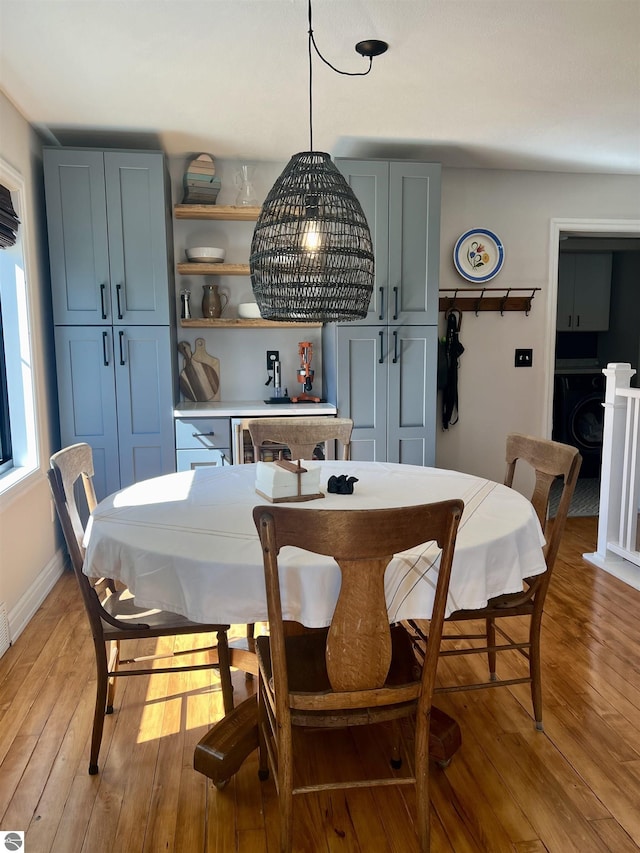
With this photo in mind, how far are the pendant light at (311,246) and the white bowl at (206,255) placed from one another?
186 centimetres

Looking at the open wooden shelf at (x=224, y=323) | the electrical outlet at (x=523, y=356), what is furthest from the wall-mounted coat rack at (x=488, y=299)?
the open wooden shelf at (x=224, y=323)

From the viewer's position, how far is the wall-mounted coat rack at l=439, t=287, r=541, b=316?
4.10 metres

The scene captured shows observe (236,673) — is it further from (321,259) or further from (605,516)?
(605,516)

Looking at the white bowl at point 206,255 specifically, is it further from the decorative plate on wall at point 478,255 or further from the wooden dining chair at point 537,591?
the wooden dining chair at point 537,591

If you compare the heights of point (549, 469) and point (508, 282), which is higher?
point (508, 282)

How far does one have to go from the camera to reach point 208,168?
3.60 meters

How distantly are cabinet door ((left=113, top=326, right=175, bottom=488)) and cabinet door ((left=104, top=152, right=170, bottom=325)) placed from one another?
0.11 m

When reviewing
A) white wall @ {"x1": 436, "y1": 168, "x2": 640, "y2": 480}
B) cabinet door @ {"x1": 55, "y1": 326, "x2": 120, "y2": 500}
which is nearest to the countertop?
cabinet door @ {"x1": 55, "y1": 326, "x2": 120, "y2": 500}

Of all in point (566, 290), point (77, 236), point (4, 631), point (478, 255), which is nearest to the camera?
point (4, 631)

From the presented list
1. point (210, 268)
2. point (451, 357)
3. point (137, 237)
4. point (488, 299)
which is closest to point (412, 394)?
point (451, 357)

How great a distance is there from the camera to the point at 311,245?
1.78 meters

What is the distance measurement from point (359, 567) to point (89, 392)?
2544 millimetres

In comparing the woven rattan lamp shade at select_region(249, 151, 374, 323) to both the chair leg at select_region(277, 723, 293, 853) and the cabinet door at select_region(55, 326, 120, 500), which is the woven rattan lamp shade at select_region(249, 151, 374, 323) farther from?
the cabinet door at select_region(55, 326, 120, 500)

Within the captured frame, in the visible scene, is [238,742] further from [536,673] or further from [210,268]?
[210,268]
